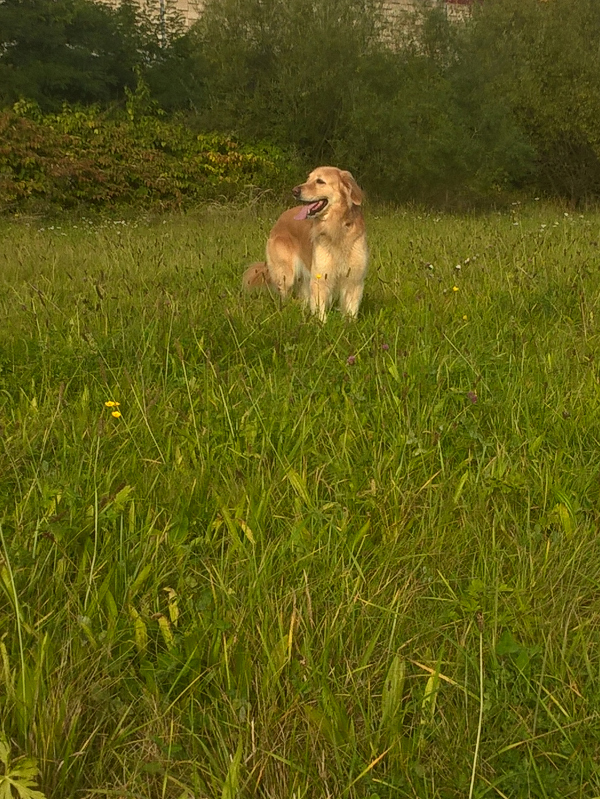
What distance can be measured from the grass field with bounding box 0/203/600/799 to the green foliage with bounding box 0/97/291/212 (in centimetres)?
978

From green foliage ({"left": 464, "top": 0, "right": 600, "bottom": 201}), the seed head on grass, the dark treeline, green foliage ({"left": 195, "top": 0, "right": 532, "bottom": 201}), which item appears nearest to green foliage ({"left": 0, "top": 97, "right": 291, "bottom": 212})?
the dark treeline

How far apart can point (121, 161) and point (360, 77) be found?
551 cm

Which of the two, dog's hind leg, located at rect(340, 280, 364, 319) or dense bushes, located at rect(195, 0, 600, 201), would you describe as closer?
dog's hind leg, located at rect(340, 280, 364, 319)

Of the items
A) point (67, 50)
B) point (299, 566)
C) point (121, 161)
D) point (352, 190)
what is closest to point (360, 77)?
point (121, 161)

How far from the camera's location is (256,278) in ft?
18.2

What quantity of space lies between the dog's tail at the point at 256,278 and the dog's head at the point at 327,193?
0.59 m

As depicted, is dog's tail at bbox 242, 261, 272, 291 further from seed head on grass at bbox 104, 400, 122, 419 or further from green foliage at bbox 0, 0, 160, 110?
green foliage at bbox 0, 0, 160, 110

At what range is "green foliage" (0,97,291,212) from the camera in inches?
478

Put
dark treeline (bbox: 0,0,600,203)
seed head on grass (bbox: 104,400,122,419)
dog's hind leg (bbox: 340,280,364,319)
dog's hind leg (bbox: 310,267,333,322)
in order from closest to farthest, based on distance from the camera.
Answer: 1. seed head on grass (bbox: 104,400,122,419)
2. dog's hind leg (bbox: 340,280,364,319)
3. dog's hind leg (bbox: 310,267,333,322)
4. dark treeline (bbox: 0,0,600,203)

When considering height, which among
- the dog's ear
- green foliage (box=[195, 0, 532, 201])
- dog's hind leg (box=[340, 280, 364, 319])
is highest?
green foliage (box=[195, 0, 532, 201])

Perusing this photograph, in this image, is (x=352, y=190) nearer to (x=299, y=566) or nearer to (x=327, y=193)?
(x=327, y=193)

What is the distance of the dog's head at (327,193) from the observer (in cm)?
529

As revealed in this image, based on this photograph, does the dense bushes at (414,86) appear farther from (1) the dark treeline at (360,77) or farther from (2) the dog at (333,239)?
(2) the dog at (333,239)

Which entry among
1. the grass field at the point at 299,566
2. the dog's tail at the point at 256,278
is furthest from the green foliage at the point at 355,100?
the grass field at the point at 299,566
